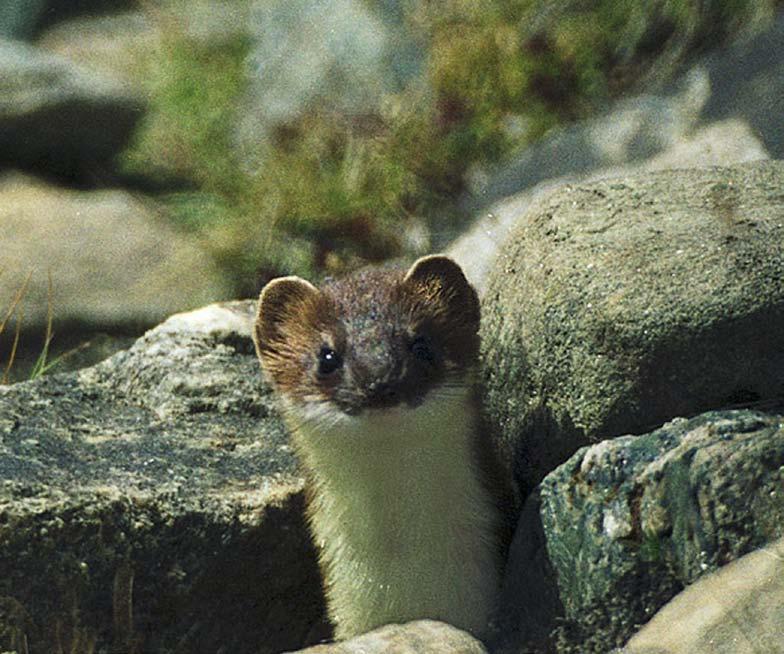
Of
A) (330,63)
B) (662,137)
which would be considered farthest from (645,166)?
(330,63)

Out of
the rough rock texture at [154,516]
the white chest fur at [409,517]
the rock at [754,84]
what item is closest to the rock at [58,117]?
the rock at [754,84]

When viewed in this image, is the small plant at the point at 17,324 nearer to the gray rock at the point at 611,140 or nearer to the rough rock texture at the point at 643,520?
the gray rock at the point at 611,140

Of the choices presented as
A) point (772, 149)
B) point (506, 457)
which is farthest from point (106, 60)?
point (506, 457)

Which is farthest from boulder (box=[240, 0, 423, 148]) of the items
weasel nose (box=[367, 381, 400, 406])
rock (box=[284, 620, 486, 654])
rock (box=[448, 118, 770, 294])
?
rock (box=[284, 620, 486, 654])

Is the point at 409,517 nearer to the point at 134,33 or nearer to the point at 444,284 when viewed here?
the point at 444,284

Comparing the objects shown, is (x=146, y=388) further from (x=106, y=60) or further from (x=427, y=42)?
(x=106, y=60)

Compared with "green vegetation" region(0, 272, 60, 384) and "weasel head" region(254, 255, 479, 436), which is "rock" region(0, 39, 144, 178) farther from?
"weasel head" region(254, 255, 479, 436)
